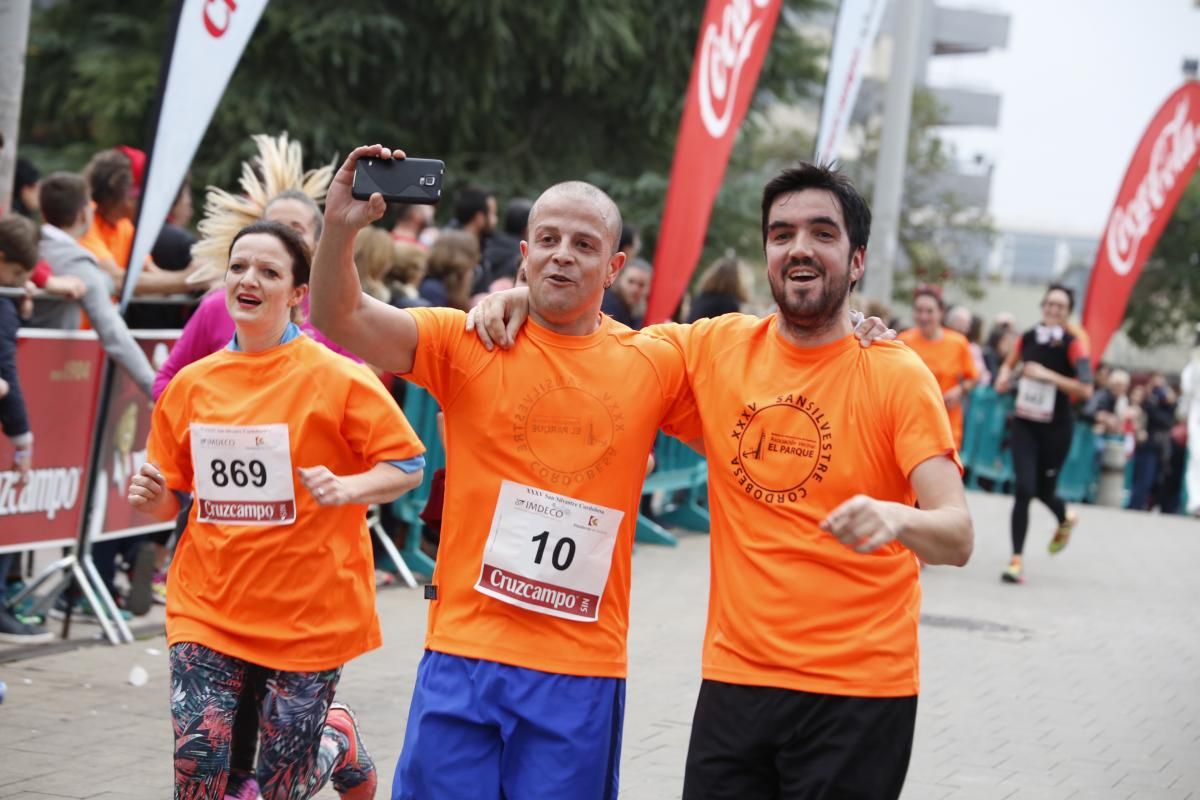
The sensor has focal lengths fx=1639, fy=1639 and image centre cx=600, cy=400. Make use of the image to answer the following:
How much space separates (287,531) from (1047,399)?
8349 mm

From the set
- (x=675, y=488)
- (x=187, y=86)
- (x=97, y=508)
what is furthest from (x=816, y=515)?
(x=675, y=488)

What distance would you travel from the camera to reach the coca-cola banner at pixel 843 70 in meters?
13.3

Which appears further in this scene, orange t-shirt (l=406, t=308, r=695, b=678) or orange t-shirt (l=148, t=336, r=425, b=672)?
orange t-shirt (l=148, t=336, r=425, b=672)

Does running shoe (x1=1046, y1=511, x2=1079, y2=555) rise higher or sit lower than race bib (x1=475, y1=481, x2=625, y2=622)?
lower

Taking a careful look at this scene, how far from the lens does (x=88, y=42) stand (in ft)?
68.1

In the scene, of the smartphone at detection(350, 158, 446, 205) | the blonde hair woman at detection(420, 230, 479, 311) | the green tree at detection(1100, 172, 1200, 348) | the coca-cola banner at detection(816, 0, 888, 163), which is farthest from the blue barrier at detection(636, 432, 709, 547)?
the green tree at detection(1100, 172, 1200, 348)

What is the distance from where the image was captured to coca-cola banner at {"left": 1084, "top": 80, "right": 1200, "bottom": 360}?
17250 mm

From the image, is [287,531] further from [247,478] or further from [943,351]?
[943,351]

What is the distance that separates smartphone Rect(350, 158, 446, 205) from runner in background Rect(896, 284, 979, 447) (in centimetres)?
942

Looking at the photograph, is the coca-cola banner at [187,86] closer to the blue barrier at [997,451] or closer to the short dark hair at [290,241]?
the short dark hair at [290,241]

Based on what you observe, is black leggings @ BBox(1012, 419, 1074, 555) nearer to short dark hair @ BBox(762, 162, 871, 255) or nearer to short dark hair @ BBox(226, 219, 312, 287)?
short dark hair @ BBox(226, 219, 312, 287)

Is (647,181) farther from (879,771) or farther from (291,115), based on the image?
(879,771)

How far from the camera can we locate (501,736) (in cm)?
Result: 381

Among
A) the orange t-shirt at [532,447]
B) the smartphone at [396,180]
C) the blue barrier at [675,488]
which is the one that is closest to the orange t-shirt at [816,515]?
the orange t-shirt at [532,447]
